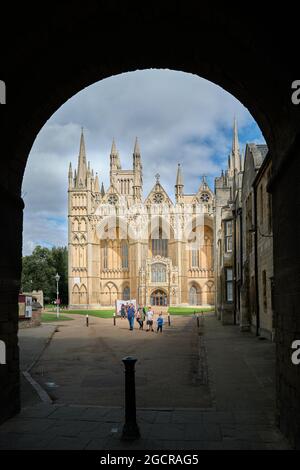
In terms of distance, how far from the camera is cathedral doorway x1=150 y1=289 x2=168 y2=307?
237 feet

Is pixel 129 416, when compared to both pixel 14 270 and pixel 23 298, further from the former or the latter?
pixel 23 298

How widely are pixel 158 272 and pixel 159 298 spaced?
167 inches

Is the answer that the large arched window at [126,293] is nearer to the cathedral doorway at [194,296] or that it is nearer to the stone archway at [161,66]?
the cathedral doorway at [194,296]

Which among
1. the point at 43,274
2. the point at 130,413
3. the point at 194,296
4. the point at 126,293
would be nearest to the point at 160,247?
the point at 126,293

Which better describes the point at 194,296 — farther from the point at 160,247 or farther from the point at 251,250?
the point at 251,250

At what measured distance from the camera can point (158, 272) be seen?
238 feet

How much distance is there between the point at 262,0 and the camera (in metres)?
5.38

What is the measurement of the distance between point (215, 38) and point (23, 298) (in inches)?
1014

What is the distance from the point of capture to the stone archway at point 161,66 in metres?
5.91

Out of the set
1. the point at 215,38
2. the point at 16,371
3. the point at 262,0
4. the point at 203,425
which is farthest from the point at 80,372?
the point at 262,0

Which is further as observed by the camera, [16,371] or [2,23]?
[16,371]

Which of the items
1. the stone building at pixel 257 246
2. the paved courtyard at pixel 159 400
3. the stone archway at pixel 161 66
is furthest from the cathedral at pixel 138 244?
the stone archway at pixel 161 66

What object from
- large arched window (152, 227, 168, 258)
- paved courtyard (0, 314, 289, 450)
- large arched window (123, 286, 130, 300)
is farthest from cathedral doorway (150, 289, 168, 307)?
paved courtyard (0, 314, 289, 450)

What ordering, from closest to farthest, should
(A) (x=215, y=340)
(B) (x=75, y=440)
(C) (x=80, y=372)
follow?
(B) (x=75, y=440) → (C) (x=80, y=372) → (A) (x=215, y=340)
